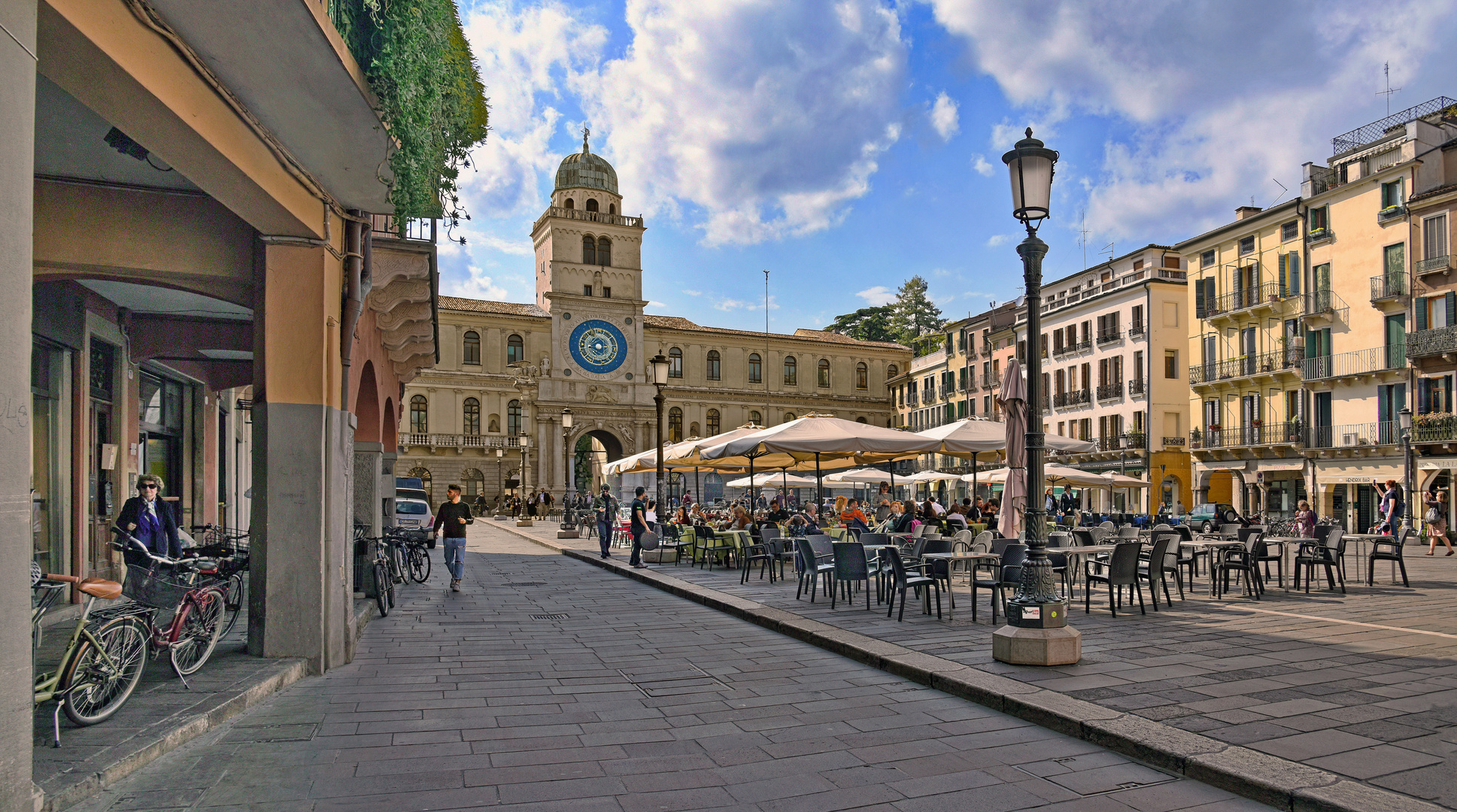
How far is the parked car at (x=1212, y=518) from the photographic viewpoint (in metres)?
14.7

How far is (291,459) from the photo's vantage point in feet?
23.2

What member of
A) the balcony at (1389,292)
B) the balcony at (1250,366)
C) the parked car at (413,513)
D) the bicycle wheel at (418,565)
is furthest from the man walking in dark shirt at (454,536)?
the balcony at (1250,366)

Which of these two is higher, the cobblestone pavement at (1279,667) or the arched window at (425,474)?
the cobblestone pavement at (1279,667)

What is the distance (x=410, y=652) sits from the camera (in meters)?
8.36

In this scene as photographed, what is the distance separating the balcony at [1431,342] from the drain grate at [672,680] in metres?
31.1

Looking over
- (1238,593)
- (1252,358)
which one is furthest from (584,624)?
(1252,358)

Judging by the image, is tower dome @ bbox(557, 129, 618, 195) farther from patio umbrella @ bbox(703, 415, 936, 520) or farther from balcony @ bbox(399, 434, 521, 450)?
patio umbrella @ bbox(703, 415, 936, 520)

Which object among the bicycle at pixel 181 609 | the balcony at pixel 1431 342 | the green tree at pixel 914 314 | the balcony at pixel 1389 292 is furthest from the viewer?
the green tree at pixel 914 314

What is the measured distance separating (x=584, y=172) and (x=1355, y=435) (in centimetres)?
4583

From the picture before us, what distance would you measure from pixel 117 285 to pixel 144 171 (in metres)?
3.73

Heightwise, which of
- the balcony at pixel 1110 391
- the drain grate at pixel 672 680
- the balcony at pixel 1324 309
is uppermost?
the balcony at pixel 1324 309

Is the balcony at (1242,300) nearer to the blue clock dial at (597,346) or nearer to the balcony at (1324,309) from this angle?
the balcony at (1324,309)

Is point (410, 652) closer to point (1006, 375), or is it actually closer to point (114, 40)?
point (114, 40)

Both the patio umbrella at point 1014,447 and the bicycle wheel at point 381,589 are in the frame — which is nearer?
the bicycle wheel at point 381,589
